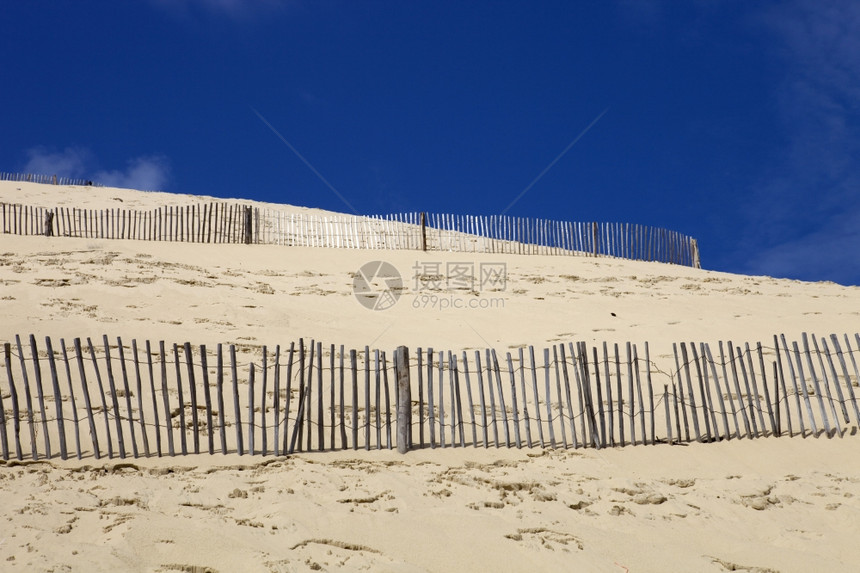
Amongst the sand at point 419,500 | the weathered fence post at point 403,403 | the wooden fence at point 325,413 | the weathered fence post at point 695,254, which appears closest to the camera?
the sand at point 419,500

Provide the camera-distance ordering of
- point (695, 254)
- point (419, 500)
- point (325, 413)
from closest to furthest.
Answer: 1. point (419, 500)
2. point (325, 413)
3. point (695, 254)

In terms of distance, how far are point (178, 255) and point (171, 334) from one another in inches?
240

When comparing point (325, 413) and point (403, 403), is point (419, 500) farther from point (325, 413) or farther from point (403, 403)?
point (325, 413)

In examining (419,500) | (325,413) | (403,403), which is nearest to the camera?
(419,500)

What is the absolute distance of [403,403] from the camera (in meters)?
5.36

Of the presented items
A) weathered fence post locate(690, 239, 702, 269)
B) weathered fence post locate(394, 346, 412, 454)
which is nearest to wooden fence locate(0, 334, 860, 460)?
weathered fence post locate(394, 346, 412, 454)

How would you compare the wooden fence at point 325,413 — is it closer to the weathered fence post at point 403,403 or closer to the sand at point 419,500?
the weathered fence post at point 403,403

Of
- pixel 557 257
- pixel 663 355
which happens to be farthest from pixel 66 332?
pixel 557 257

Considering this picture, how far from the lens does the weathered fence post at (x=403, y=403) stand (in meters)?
5.28

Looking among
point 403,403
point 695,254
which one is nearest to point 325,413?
point 403,403

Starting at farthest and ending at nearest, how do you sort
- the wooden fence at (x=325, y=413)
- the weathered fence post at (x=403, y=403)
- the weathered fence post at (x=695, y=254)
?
1. the weathered fence post at (x=695, y=254)
2. the weathered fence post at (x=403, y=403)
3. the wooden fence at (x=325, y=413)

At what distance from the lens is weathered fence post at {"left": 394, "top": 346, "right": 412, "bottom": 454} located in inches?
208

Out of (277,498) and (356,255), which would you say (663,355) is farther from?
(356,255)

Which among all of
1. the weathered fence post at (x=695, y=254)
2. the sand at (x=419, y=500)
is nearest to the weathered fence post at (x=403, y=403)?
the sand at (x=419, y=500)
